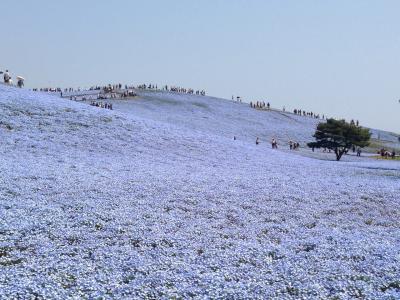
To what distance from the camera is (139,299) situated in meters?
10.6

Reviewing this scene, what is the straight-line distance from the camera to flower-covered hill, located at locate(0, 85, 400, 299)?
37.8 feet

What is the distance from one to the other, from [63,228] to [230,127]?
5565 centimetres

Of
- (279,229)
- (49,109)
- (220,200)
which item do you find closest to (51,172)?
(220,200)

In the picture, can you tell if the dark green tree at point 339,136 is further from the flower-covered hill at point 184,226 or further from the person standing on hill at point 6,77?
the person standing on hill at point 6,77

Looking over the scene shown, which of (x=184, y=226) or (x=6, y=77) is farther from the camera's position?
(x=6, y=77)

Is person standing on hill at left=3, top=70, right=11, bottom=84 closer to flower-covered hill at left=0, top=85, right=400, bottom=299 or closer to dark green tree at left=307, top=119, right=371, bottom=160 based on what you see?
flower-covered hill at left=0, top=85, right=400, bottom=299

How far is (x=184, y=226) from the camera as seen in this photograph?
16.6 m

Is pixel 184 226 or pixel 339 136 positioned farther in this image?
pixel 339 136

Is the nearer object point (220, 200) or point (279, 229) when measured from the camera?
point (279, 229)

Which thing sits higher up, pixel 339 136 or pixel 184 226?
pixel 339 136

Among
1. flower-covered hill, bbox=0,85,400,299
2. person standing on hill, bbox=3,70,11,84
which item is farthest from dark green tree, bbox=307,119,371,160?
person standing on hill, bbox=3,70,11,84

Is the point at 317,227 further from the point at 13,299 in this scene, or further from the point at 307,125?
the point at 307,125

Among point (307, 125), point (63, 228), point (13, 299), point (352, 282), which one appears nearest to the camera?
point (13, 299)

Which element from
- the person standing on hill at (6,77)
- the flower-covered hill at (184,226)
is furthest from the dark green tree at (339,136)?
the person standing on hill at (6,77)
